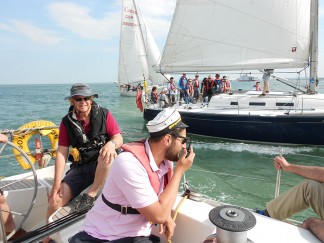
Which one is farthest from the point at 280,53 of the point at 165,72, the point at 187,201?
the point at 187,201

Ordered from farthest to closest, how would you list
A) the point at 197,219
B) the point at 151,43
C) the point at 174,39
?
the point at 151,43 → the point at 174,39 → the point at 197,219

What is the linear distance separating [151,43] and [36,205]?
30.1 meters

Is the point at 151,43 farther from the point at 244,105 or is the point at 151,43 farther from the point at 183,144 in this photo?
the point at 183,144

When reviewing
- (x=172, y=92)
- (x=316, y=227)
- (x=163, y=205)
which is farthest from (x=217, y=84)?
(x=163, y=205)

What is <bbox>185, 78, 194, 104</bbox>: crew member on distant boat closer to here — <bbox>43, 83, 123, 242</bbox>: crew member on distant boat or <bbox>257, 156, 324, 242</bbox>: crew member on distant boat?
<bbox>43, 83, 123, 242</bbox>: crew member on distant boat

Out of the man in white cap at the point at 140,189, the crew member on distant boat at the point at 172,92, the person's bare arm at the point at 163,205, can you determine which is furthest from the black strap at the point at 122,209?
the crew member on distant boat at the point at 172,92

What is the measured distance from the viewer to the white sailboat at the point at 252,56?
32.1ft

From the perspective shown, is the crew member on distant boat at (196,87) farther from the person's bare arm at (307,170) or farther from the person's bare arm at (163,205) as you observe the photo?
the person's bare arm at (163,205)

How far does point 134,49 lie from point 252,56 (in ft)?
74.6

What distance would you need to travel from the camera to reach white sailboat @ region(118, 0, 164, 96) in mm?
29188

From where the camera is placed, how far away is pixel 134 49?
31.9 m

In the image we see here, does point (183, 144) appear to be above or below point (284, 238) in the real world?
above

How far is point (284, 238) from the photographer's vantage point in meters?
1.96

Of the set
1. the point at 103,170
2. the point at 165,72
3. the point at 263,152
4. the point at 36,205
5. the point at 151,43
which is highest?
the point at 151,43
